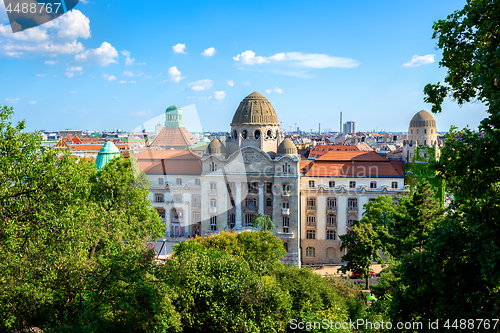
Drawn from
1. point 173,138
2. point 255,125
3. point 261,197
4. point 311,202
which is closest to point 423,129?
point 311,202

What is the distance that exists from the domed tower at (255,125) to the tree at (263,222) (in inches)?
434

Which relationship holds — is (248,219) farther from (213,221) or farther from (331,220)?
(331,220)

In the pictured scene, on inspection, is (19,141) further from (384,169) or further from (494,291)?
(384,169)

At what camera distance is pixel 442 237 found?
14594 millimetres

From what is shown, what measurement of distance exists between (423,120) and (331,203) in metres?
28.1

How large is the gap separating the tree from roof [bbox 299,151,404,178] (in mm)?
11681

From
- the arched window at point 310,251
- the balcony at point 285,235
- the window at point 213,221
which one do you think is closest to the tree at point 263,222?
the balcony at point 285,235

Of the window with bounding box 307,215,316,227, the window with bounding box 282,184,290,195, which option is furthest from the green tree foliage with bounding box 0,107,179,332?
the window with bounding box 307,215,316,227

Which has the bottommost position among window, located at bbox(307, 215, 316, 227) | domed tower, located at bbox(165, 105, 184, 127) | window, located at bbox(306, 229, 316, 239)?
window, located at bbox(306, 229, 316, 239)

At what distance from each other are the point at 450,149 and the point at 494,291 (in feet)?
18.6

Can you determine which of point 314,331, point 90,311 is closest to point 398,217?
point 314,331

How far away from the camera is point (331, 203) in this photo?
6612 cm

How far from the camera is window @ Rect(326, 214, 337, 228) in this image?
2598 inches

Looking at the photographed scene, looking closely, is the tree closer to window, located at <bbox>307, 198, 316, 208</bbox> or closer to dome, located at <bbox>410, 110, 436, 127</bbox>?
window, located at <bbox>307, 198, 316, 208</bbox>
